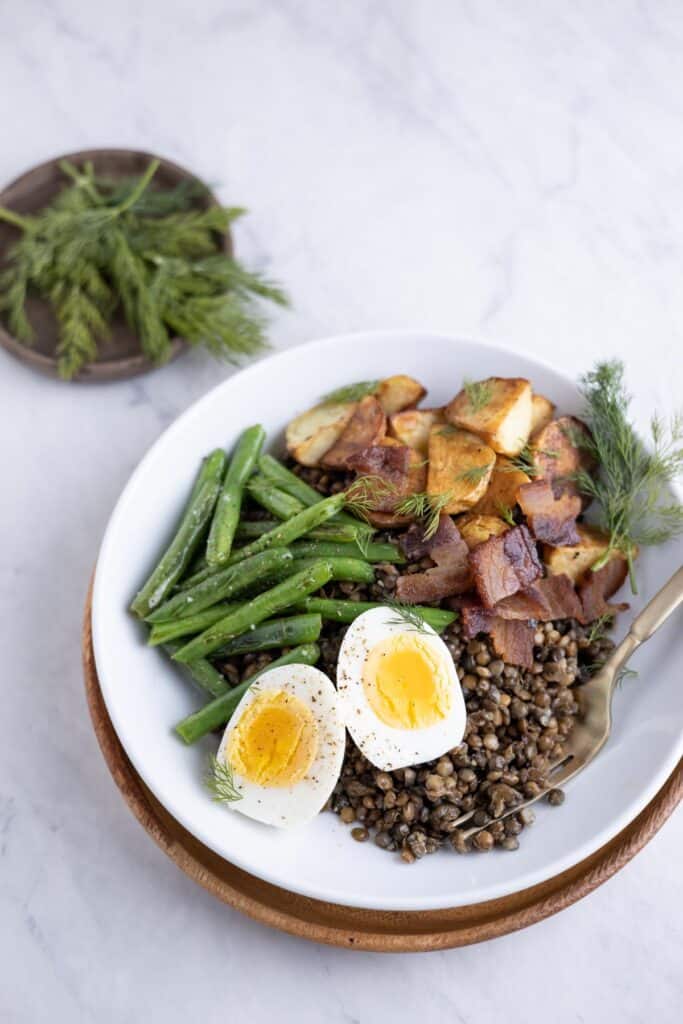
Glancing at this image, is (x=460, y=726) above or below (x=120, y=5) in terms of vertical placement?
below

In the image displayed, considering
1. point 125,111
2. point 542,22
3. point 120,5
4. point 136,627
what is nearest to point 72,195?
point 125,111

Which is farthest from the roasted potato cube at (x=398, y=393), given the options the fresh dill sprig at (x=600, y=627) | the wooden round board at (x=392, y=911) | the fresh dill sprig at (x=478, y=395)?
the wooden round board at (x=392, y=911)

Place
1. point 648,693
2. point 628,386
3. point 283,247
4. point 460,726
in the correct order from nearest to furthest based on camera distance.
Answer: point 460,726, point 648,693, point 628,386, point 283,247

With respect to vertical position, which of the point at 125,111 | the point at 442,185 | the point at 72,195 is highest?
the point at 442,185

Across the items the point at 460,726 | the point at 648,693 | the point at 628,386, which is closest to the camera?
the point at 460,726

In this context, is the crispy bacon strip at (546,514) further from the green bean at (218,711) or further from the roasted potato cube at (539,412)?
the green bean at (218,711)

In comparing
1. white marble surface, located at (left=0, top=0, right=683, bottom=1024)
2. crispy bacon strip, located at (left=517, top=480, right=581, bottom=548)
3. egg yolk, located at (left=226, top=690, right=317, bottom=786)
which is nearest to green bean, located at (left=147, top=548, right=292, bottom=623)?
egg yolk, located at (left=226, top=690, right=317, bottom=786)

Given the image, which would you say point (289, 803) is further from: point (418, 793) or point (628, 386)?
point (628, 386)
